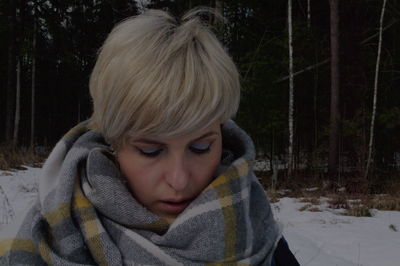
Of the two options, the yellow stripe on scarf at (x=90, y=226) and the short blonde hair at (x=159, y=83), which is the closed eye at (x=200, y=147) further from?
the yellow stripe on scarf at (x=90, y=226)

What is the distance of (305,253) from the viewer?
360 centimetres

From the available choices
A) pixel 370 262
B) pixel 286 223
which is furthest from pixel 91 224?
pixel 286 223

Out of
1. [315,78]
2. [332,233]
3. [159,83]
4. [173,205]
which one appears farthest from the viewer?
[315,78]

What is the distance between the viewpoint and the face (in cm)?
104

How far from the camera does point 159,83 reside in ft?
3.27

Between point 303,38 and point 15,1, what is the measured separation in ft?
36.6

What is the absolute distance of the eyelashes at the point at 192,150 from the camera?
3.42 ft

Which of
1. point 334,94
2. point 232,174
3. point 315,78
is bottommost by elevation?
point 334,94

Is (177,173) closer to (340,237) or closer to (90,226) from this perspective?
(90,226)

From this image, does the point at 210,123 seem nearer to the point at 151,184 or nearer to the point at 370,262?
the point at 151,184

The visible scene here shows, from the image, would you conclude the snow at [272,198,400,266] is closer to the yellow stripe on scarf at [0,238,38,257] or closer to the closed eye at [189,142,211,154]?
the closed eye at [189,142,211,154]

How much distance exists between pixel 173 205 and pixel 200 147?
0.19 meters

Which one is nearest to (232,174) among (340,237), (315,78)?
(340,237)

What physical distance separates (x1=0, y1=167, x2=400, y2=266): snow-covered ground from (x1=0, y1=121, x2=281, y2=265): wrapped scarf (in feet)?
8.40
